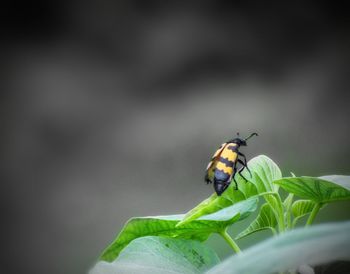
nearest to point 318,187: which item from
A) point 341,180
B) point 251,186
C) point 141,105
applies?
point 341,180

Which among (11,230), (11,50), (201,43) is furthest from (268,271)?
(11,50)

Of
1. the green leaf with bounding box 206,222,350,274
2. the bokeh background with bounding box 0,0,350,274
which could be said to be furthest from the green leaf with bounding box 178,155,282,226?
the bokeh background with bounding box 0,0,350,274

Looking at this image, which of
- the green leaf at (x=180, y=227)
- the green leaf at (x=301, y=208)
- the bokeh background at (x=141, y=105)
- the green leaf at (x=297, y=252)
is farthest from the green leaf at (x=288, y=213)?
the bokeh background at (x=141, y=105)

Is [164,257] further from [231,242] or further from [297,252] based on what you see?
[297,252]

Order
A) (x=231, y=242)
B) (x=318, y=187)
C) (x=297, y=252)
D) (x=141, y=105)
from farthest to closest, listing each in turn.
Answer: (x=141, y=105) < (x=231, y=242) < (x=318, y=187) < (x=297, y=252)

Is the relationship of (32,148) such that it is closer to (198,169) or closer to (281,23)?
(198,169)

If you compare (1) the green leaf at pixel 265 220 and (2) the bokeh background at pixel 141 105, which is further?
(2) the bokeh background at pixel 141 105

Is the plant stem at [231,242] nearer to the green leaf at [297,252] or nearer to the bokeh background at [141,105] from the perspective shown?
the green leaf at [297,252]
